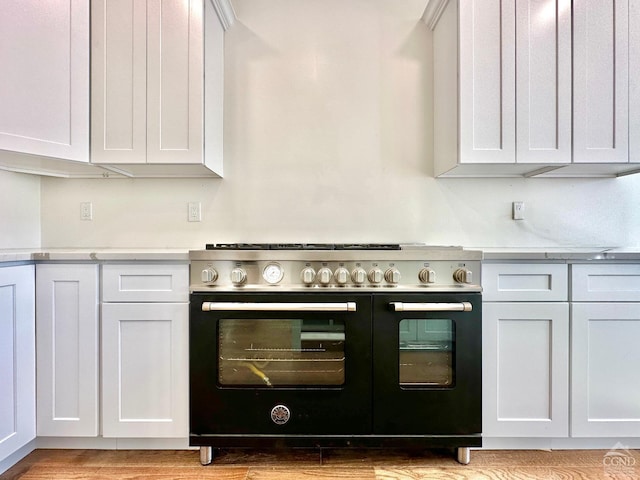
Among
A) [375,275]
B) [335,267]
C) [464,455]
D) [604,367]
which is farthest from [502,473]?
[335,267]

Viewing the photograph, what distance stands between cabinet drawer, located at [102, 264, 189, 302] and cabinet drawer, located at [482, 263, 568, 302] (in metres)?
1.37

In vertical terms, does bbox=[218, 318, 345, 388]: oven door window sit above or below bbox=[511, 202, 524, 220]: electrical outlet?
below

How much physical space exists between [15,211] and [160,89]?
108 cm

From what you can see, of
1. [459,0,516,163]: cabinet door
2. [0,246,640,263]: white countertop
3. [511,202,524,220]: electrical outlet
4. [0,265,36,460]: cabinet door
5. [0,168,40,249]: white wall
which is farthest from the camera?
[511,202,524,220]: electrical outlet

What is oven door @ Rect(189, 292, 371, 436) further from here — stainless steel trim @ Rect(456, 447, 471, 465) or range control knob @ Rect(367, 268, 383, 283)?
stainless steel trim @ Rect(456, 447, 471, 465)

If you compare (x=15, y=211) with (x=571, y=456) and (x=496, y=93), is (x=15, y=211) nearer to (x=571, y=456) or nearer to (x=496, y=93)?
(x=496, y=93)

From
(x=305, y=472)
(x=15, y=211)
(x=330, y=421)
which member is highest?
(x=15, y=211)

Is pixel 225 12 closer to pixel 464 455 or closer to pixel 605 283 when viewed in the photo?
pixel 605 283

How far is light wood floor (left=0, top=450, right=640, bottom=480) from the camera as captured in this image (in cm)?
147

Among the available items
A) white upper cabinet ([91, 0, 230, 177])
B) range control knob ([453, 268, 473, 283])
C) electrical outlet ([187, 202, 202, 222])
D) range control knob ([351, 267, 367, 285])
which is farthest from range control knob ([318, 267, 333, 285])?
electrical outlet ([187, 202, 202, 222])

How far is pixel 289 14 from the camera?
2.07 m

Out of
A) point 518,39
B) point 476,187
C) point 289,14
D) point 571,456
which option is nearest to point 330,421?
point 571,456

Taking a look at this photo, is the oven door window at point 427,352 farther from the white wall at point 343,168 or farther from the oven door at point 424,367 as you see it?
the white wall at point 343,168

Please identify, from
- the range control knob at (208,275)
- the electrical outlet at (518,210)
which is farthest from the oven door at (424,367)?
the electrical outlet at (518,210)
